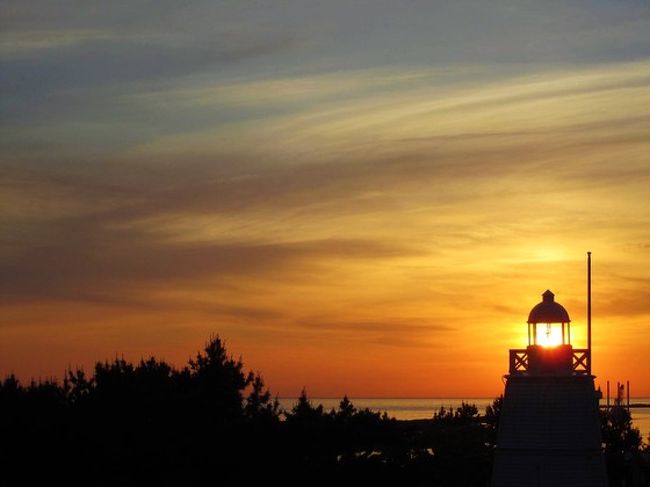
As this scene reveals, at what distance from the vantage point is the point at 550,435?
122ft

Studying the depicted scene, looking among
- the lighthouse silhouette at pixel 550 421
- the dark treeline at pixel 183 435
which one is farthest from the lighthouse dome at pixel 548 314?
the dark treeline at pixel 183 435

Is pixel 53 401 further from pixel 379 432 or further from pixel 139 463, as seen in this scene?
pixel 379 432

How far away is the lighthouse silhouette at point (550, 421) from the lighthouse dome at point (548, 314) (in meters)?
0.42

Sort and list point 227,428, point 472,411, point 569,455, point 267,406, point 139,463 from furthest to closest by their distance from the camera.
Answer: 1. point 472,411
2. point 267,406
3. point 227,428
4. point 139,463
5. point 569,455

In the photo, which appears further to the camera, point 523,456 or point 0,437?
point 0,437

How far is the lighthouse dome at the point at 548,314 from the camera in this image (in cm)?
3912

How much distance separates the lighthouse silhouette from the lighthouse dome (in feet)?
1.37

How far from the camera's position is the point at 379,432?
155 ft

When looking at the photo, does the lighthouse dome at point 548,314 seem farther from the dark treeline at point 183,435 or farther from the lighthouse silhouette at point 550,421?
the dark treeline at point 183,435

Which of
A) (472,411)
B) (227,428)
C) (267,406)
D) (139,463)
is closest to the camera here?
(139,463)

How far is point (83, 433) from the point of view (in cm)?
4012

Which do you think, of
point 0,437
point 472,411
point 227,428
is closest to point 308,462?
point 227,428

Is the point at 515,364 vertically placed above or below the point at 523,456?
above

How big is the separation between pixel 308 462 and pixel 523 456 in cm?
943
